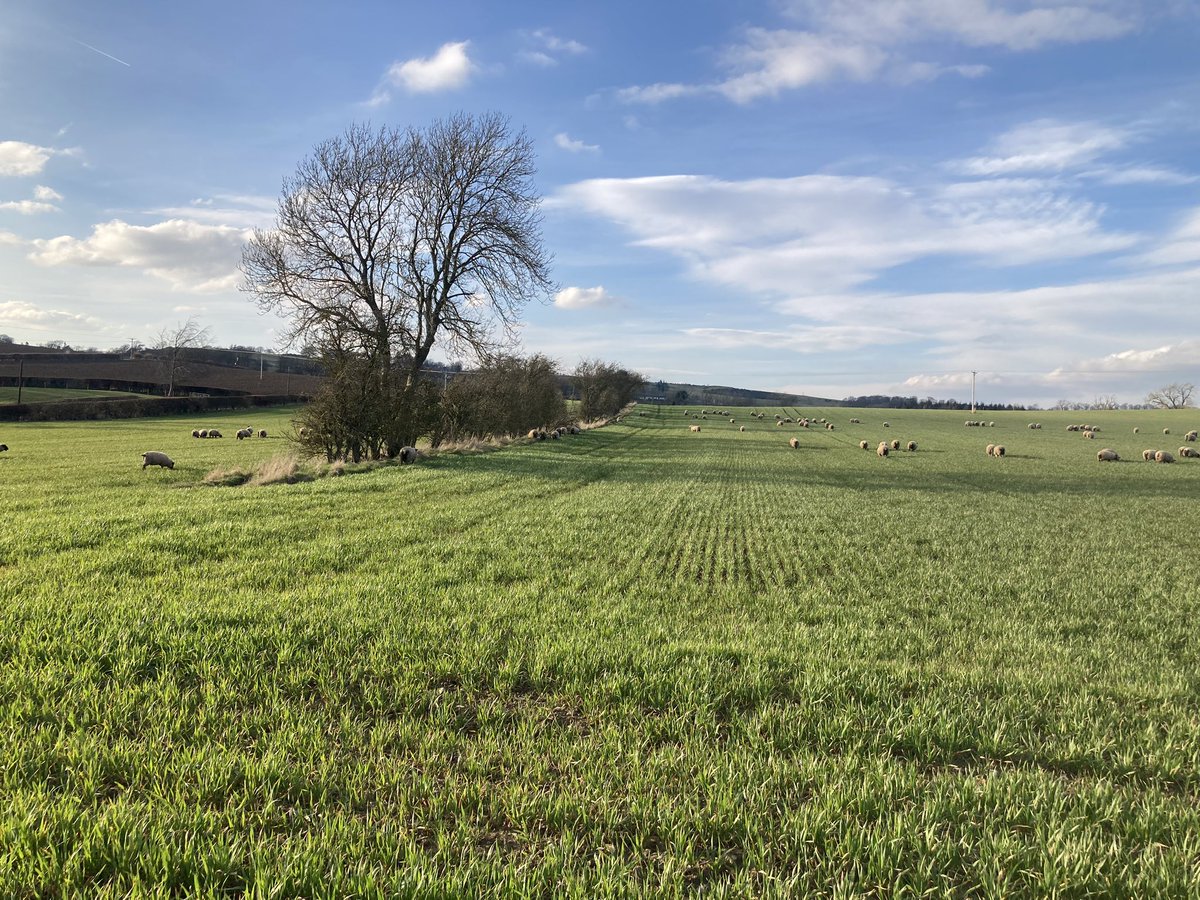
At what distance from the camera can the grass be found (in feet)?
192

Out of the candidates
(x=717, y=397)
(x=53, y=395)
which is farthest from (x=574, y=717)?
(x=717, y=397)

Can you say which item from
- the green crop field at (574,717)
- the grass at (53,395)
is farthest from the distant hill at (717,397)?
the green crop field at (574,717)

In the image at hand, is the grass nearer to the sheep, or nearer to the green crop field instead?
the sheep

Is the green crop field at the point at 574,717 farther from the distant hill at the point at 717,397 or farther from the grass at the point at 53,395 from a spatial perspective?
the distant hill at the point at 717,397

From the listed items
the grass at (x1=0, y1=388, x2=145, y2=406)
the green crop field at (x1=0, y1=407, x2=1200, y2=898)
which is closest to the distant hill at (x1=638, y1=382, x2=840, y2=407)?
the grass at (x1=0, y1=388, x2=145, y2=406)

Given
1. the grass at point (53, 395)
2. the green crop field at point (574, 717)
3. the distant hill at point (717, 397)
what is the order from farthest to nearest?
the distant hill at point (717, 397) → the grass at point (53, 395) → the green crop field at point (574, 717)

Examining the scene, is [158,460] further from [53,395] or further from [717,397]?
[717,397]

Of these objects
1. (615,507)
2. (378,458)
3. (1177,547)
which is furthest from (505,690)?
(378,458)

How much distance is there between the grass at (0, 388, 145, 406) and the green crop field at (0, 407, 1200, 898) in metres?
65.7

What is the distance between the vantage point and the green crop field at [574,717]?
2.69 meters

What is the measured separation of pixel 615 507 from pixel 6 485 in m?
13.9

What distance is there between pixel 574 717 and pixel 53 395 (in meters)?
80.7

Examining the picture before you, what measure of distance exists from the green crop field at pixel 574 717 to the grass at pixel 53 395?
65750 mm

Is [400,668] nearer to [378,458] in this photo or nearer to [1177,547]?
[1177,547]
